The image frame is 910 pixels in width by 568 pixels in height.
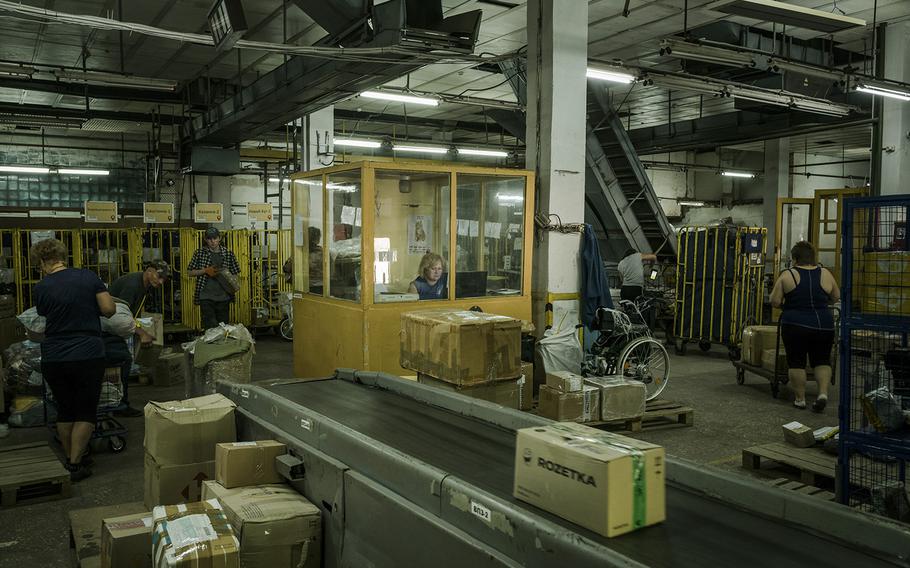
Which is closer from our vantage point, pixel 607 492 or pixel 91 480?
pixel 607 492

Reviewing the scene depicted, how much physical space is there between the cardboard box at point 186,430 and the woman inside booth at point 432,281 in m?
3.09

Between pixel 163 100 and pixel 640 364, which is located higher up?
pixel 163 100

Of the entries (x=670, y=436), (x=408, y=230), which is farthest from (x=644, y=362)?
(x=408, y=230)

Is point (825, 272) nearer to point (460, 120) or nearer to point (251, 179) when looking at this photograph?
point (460, 120)

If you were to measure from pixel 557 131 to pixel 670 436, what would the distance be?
345 centimetres

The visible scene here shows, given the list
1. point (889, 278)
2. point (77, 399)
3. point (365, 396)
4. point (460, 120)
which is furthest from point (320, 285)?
point (460, 120)

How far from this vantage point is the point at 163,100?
44.7ft

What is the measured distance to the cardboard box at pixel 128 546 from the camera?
10.2 ft

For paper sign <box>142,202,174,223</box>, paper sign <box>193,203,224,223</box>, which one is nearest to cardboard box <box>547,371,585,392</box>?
paper sign <box>193,203,224,223</box>

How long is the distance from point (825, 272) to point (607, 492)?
6223 millimetres

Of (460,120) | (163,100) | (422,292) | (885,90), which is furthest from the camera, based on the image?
(460,120)

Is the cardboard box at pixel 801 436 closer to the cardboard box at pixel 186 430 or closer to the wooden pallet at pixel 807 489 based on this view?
the wooden pallet at pixel 807 489

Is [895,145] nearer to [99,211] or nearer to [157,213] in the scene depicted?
[157,213]

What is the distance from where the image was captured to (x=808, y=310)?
7.32 m
